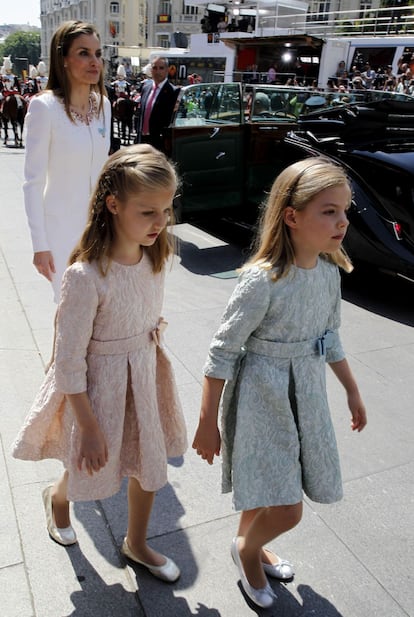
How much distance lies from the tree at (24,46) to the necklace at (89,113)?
5738 inches

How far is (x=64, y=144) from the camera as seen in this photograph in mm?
2521

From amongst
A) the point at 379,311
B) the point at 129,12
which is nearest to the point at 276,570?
the point at 379,311

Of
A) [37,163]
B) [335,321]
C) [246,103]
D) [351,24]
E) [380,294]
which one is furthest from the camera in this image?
[351,24]

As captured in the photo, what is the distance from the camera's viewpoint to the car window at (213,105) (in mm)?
6461

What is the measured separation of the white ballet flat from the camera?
7.09 feet

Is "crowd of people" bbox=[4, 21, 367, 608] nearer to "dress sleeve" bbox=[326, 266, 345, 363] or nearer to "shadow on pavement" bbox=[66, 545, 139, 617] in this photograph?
"dress sleeve" bbox=[326, 266, 345, 363]

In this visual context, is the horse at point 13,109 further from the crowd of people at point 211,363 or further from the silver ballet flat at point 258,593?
the silver ballet flat at point 258,593

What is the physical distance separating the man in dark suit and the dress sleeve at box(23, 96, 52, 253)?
4810mm

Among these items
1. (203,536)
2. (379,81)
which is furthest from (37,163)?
(379,81)

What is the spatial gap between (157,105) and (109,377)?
6.08 meters

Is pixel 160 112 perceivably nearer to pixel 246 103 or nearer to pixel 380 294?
pixel 246 103

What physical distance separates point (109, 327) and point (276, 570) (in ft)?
3.82

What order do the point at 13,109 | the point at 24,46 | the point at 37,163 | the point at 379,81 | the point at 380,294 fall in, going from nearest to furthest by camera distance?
the point at 37,163 → the point at 380,294 → the point at 13,109 → the point at 379,81 → the point at 24,46

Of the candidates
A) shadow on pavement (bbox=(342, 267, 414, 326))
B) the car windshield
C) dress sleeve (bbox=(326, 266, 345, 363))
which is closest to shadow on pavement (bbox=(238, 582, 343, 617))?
dress sleeve (bbox=(326, 266, 345, 363))
